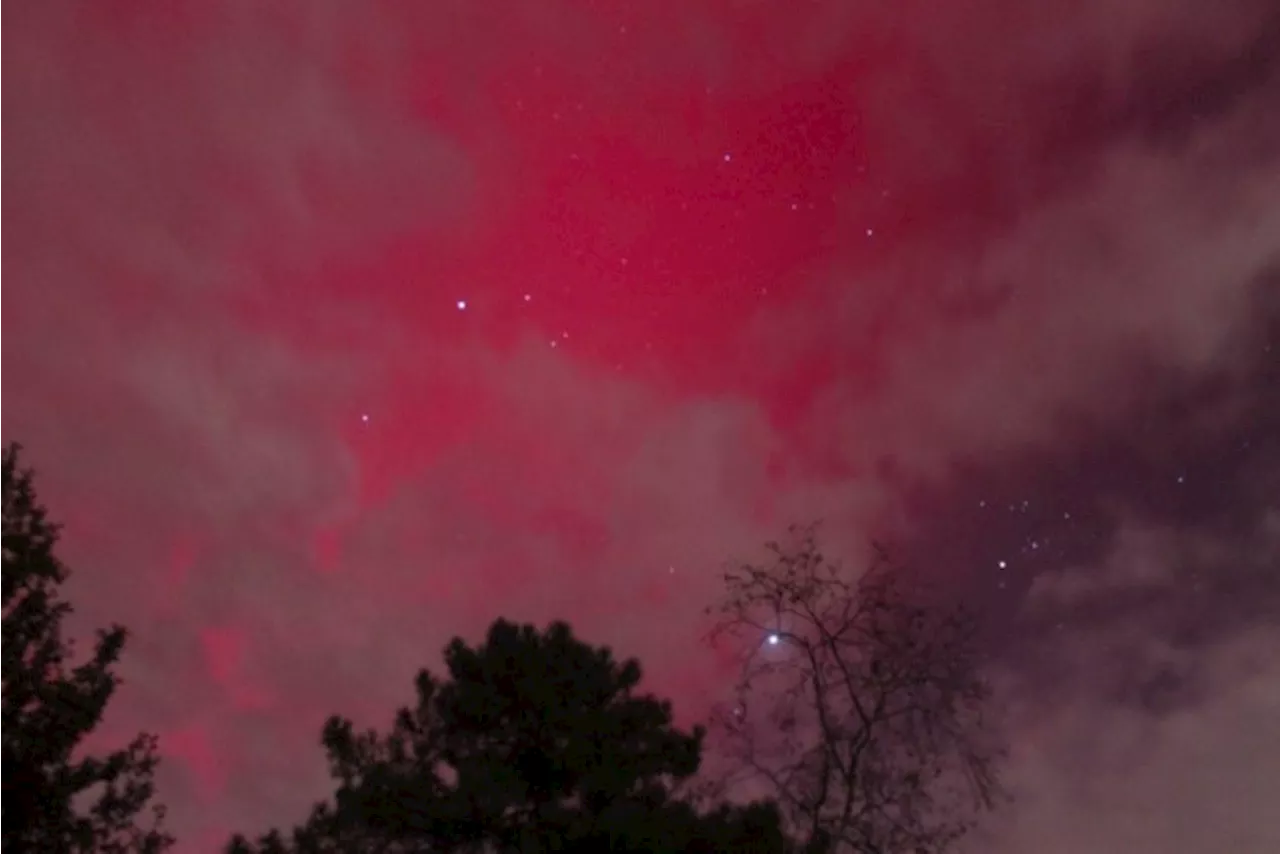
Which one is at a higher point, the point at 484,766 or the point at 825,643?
the point at 825,643

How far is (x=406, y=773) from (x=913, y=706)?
8438 mm

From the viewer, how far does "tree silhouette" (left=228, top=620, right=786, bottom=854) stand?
19.7 meters

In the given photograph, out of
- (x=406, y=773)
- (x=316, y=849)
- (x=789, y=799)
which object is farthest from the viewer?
(x=789, y=799)

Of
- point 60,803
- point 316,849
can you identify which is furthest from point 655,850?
point 60,803

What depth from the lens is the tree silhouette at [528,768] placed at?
19.7 metres

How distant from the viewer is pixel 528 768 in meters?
20.9

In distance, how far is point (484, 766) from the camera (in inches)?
813

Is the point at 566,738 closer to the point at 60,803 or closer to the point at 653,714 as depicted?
the point at 653,714

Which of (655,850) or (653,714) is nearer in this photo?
(655,850)

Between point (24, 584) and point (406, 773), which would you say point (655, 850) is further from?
point (24, 584)

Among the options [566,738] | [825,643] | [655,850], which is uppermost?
[825,643]

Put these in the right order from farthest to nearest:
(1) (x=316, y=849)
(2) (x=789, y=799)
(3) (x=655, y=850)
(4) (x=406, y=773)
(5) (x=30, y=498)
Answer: (5) (x=30, y=498)
(2) (x=789, y=799)
(1) (x=316, y=849)
(4) (x=406, y=773)
(3) (x=655, y=850)

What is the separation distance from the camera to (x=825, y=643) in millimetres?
24516

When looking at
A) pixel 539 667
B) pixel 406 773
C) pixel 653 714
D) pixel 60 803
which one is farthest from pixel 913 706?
pixel 60 803
